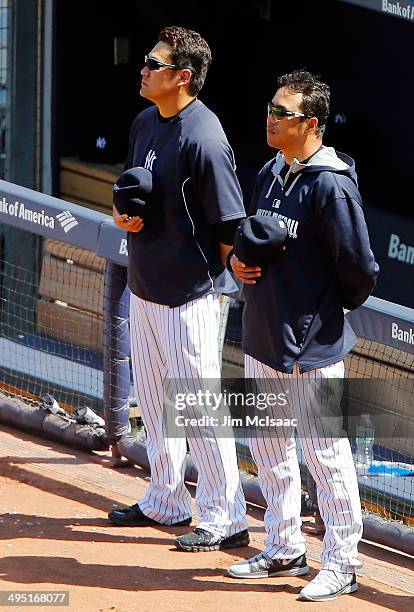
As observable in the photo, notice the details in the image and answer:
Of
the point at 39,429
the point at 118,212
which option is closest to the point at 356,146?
the point at 39,429

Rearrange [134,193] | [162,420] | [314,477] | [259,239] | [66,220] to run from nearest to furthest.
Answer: [259,239]
[314,477]
[134,193]
[162,420]
[66,220]

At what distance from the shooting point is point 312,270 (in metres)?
4.05

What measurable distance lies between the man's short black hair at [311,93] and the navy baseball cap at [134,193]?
23.4 inches

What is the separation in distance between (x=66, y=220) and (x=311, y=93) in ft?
5.38

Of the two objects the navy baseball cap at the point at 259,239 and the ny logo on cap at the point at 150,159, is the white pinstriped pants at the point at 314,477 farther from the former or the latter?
the ny logo on cap at the point at 150,159

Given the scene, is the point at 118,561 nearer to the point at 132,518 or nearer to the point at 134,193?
the point at 132,518

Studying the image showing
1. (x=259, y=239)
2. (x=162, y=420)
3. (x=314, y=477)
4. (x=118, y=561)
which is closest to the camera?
(x=259, y=239)

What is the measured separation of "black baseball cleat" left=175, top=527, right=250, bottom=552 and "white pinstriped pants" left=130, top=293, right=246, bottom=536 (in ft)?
0.07

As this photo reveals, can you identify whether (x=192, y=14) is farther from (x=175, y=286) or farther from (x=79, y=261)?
(x=175, y=286)

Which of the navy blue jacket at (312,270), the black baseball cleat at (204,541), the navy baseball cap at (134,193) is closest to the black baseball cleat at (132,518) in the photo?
the black baseball cleat at (204,541)

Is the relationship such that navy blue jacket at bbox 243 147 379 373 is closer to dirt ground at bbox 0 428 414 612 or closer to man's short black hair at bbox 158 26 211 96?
man's short black hair at bbox 158 26 211 96

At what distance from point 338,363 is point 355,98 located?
524 centimetres

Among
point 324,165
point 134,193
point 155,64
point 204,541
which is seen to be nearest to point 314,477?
point 204,541

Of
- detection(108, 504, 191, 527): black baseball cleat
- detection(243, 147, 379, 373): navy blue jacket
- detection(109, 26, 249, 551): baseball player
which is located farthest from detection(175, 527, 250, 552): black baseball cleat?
detection(243, 147, 379, 373): navy blue jacket
